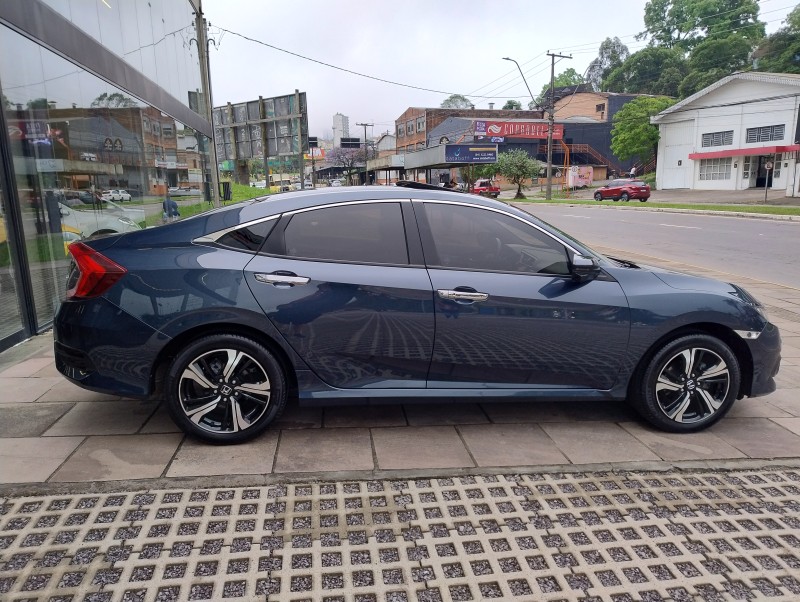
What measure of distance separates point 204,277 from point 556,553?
2377 mm

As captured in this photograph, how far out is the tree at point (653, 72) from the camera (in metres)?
77.2

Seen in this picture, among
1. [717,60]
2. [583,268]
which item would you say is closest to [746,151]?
[717,60]

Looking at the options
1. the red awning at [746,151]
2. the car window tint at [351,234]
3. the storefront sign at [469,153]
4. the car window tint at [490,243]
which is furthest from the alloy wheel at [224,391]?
the red awning at [746,151]

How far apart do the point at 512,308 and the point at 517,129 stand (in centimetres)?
6192

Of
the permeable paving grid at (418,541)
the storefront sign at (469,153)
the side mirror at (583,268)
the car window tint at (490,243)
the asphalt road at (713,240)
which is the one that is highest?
the storefront sign at (469,153)

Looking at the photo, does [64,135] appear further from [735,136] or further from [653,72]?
[653,72]

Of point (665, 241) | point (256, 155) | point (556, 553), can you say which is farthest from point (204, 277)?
point (256, 155)

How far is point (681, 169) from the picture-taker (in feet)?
155

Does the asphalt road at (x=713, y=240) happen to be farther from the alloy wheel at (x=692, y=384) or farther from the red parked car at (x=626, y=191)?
the red parked car at (x=626, y=191)

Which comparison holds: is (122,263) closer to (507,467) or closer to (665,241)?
(507,467)

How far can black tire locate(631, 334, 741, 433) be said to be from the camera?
12.3 feet

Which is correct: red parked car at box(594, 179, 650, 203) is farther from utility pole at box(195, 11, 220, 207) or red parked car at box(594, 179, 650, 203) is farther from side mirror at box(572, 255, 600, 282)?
side mirror at box(572, 255, 600, 282)

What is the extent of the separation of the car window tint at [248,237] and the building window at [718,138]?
4763 cm

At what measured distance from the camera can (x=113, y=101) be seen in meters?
8.79
